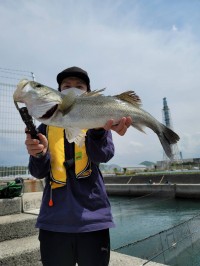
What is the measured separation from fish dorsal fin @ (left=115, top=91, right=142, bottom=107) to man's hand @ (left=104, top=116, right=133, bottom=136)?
0.24 metres

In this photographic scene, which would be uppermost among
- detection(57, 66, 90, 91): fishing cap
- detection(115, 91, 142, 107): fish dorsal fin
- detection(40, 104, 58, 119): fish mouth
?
detection(57, 66, 90, 91): fishing cap

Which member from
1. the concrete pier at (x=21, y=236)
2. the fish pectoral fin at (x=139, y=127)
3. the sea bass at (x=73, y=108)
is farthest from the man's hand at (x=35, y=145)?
the concrete pier at (x=21, y=236)

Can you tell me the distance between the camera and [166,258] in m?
6.46

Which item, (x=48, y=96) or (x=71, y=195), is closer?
(x=48, y=96)

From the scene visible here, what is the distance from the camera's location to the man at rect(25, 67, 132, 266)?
2.49 metres

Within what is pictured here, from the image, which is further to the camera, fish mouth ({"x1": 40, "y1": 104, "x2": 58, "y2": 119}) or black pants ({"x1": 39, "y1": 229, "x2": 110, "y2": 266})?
black pants ({"x1": 39, "y1": 229, "x2": 110, "y2": 266})

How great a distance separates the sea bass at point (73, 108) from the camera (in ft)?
7.40

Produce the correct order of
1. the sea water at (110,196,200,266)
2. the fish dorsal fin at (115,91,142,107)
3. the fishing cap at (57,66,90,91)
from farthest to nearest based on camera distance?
the sea water at (110,196,200,266)
the fishing cap at (57,66,90,91)
the fish dorsal fin at (115,91,142,107)

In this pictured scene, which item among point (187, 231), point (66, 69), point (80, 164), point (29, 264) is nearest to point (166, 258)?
point (187, 231)

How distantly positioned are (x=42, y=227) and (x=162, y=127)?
1513mm

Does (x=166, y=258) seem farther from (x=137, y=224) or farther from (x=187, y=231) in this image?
(x=137, y=224)

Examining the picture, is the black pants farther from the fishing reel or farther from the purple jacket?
the fishing reel

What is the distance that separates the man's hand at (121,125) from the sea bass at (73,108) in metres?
0.04

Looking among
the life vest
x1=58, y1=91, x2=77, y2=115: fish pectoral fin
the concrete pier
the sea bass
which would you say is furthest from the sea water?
x1=58, y1=91, x2=77, y2=115: fish pectoral fin
